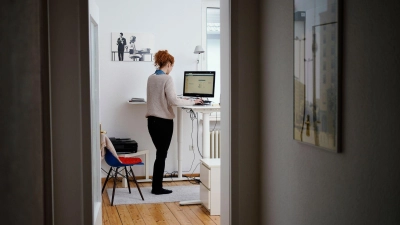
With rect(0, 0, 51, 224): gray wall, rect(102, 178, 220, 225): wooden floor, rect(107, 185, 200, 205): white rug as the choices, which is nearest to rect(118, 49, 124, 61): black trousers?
rect(107, 185, 200, 205): white rug

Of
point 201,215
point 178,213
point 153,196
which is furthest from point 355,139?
point 153,196

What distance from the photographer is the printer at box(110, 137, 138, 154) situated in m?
5.55

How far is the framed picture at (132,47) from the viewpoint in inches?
235

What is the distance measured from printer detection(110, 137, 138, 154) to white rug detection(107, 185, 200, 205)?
452 millimetres

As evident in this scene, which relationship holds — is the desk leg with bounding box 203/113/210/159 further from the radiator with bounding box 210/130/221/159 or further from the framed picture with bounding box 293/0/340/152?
the framed picture with bounding box 293/0/340/152

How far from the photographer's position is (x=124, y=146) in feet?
18.3

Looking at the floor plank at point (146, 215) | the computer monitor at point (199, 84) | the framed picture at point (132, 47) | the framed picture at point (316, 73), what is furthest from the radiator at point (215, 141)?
the framed picture at point (316, 73)

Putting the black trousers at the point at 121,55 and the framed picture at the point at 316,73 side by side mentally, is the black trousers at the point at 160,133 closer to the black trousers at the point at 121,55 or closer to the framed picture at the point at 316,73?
the black trousers at the point at 121,55

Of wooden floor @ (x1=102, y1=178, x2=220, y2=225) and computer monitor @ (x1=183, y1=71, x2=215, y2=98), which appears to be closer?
wooden floor @ (x1=102, y1=178, x2=220, y2=225)

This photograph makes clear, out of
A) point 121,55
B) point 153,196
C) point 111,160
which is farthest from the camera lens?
point 121,55

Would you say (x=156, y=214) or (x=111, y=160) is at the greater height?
(x=111, y=160)

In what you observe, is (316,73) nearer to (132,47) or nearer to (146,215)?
→ (146,215)

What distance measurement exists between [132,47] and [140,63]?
0.75ft

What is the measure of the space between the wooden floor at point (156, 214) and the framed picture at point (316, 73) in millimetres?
2011
